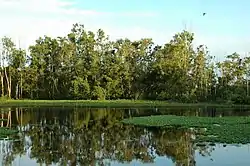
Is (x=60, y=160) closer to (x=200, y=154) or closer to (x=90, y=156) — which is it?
(x=90, y=156)

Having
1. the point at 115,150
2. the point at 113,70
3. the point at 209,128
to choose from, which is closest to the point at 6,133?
the point at 115,150

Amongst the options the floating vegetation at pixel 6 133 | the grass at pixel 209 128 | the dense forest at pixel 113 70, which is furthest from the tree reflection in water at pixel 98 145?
the dense forest at pixel 113 70

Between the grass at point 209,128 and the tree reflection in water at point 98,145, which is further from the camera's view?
the grass at point 209,128

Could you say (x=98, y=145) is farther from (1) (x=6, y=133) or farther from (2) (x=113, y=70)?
(2) (x=113, y=70)

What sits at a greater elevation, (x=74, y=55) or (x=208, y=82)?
(x=74, y=55)

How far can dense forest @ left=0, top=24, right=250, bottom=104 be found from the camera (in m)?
76.4

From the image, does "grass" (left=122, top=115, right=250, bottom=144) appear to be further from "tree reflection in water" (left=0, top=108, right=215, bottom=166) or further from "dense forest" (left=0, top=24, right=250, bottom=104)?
"dense forest" (left=0, top=24, right=250, bottom=104)

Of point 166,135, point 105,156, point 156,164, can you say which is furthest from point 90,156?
point 166,135

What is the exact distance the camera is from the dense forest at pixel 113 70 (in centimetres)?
7644

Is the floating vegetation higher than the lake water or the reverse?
higher

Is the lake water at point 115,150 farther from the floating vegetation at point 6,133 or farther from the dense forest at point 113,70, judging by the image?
the dense forest at point 113,70

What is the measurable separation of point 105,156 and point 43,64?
64.7 m

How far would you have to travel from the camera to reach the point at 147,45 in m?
82.5

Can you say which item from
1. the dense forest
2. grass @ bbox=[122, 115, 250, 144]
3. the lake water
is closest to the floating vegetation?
the lake water
